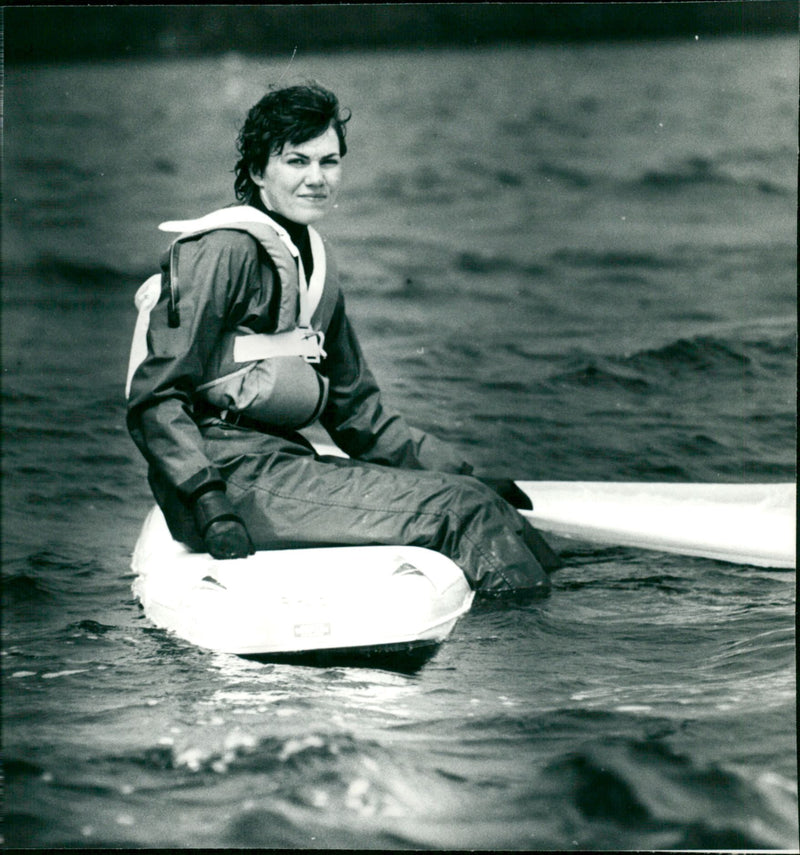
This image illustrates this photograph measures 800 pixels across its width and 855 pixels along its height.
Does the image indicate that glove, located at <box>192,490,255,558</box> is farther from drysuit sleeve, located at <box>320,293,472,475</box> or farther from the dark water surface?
drysuit sleeve, located at <box>320,293,472,475</box>

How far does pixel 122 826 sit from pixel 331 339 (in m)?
1.14

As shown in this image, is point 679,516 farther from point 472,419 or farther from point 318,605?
point 318,605

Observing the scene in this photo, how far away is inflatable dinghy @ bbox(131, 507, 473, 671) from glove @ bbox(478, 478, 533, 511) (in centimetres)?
53

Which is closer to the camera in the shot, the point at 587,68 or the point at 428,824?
the point at 428,824

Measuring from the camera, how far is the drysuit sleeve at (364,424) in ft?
9.95

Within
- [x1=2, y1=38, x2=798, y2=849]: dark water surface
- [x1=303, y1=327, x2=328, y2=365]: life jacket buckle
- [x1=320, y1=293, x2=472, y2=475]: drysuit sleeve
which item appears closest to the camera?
[x1=2, y1=38, x2=798, y2=849]: dark water surface

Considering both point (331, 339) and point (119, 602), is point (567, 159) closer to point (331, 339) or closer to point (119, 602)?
point (331, 339)

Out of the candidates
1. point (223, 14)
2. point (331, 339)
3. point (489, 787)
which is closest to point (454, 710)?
point (489, 787)

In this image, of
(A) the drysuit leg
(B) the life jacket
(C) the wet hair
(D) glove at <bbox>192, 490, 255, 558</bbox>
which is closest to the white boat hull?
(A) the drysuit leg

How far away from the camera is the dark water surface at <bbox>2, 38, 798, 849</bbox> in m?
2.58

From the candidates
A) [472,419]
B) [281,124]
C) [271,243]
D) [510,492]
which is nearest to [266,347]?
[271,243]

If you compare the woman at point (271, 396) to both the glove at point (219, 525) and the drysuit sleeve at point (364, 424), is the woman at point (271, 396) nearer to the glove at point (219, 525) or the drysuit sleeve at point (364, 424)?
the glove at point (219, 525)

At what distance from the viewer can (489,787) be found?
2562mm

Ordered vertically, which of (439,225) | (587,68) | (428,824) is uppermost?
(587,68)
